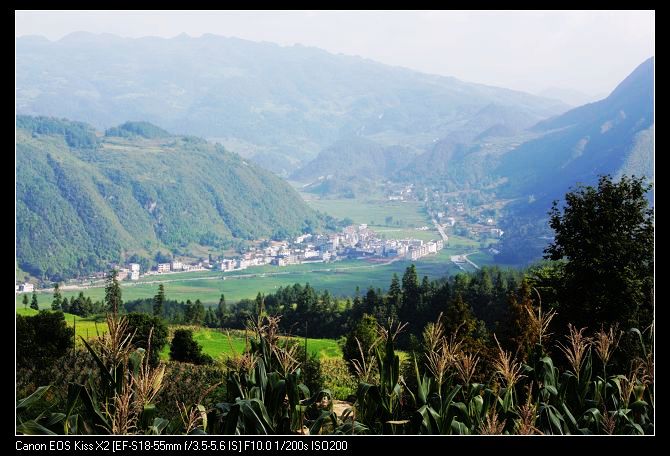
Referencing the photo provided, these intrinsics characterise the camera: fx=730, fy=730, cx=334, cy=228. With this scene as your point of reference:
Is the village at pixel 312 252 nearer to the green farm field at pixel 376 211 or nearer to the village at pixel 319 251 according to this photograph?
the village at pixel 319 251

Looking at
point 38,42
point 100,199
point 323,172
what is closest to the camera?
point 100,199

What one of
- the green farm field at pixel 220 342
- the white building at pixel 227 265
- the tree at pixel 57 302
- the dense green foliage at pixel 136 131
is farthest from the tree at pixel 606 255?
the dense green foliage at pixel 136 131

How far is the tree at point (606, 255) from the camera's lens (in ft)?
29.3

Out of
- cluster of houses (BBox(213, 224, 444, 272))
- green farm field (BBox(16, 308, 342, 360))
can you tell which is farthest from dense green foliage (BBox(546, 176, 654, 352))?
cluster of houses (BBox(213, 224, 444, 272))

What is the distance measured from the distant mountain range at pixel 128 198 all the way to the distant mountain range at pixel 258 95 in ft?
145

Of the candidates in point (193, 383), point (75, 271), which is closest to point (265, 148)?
point (75, 271)

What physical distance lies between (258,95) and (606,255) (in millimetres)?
162675

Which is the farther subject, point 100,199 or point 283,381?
point 100,199

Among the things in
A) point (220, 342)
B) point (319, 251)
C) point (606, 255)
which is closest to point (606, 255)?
point (606, 255)

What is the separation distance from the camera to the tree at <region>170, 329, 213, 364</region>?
50.2 ft

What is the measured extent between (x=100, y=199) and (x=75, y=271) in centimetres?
1380

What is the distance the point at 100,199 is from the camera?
77.8m

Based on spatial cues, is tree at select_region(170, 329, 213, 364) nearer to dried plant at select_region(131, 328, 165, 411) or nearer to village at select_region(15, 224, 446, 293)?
dried plant at select_region(131, 328, 165, 411)
